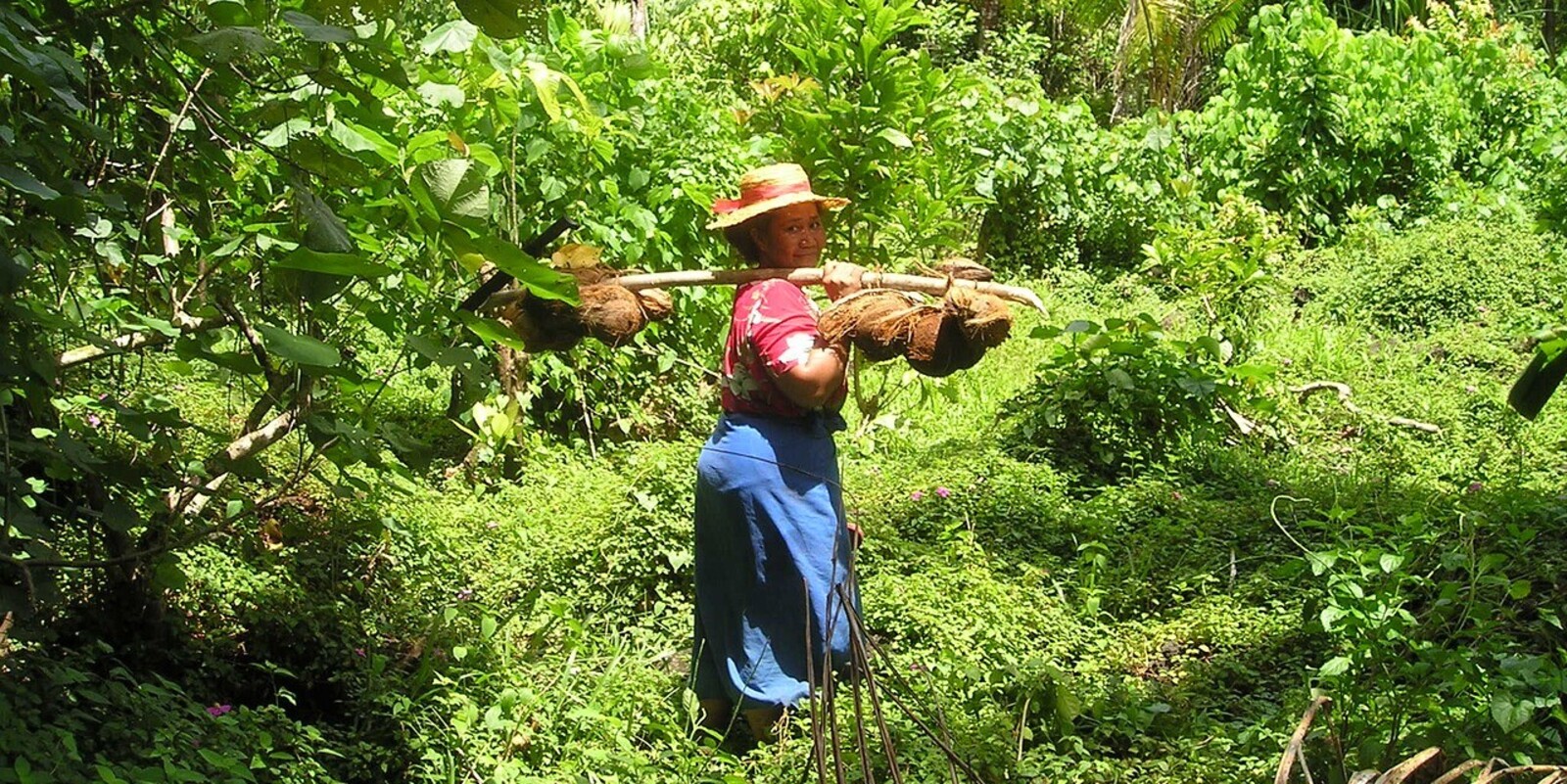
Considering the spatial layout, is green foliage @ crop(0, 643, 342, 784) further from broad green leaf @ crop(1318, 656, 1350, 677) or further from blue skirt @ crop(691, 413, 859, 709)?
broad green leaf @ crop(1318, 656, 1350, 677)

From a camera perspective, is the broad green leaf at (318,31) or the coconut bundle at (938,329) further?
the coconut bundle at (938,329)

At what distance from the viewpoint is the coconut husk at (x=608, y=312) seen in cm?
342

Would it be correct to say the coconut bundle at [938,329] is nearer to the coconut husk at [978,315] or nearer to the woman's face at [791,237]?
the coconut husk at [978,315]

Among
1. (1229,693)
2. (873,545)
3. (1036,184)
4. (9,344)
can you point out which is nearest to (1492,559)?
(1229,693)

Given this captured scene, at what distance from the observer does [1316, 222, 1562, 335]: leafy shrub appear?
7.58 metres

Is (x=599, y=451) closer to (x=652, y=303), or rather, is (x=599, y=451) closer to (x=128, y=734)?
(x=652, y=303)

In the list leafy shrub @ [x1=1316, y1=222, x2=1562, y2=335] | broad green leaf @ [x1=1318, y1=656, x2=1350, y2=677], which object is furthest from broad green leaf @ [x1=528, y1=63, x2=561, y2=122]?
leafy shrub @ [x1=1316, y1=222, x2=1562, y2=335]

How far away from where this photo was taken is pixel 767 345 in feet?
11.8

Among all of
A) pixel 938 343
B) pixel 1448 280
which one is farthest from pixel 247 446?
pixel 1448 280

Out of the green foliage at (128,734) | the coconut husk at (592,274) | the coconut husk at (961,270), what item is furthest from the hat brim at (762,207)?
the green foliage at (128,734)

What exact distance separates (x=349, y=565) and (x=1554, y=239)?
22.7 ft

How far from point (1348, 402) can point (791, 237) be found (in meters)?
3.52

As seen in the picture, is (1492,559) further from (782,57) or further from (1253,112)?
(1253,112)

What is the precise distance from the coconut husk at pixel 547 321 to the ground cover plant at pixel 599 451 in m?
0.14
